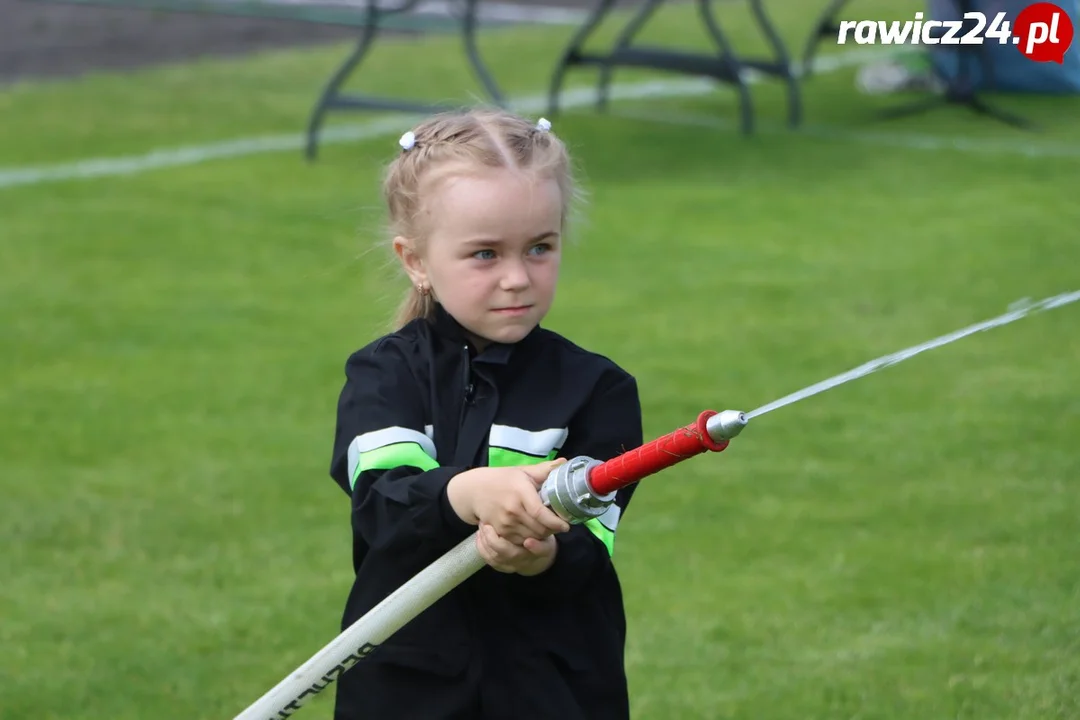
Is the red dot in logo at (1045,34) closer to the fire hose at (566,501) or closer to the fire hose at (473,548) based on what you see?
the fire hose at (566,501)

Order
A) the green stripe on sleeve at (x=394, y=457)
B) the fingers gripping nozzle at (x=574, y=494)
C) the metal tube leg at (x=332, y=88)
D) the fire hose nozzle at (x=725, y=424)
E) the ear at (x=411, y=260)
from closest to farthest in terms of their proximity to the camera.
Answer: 1. the fire hose nozzle at (x=725, y=424)
2. the fingers gripping nozzle at (x=574, y=494)
3. the green stripe on sleeve at (x=394, y=457)
4. the ear at (x=411, y=260)
5. the metal tube leg at (x=332, y=88)

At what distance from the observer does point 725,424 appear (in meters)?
1.70

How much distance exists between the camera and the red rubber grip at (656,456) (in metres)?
1.72

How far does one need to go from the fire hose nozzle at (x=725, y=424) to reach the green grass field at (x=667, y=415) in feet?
3.12

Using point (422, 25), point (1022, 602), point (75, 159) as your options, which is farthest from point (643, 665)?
point (422, 25)

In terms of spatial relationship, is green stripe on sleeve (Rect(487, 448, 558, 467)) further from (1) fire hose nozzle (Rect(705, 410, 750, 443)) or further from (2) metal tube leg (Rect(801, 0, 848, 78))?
(2) metal tube leg (Rect(801, 0, 848, 78))

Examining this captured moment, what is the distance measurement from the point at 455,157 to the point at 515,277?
0.18 metres

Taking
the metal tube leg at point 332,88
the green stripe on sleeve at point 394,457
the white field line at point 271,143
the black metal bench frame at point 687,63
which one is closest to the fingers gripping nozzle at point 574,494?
the green stripe on sleeve at point 394,457

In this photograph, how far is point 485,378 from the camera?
216 centimetres

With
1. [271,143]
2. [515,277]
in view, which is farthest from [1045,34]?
[515,277]

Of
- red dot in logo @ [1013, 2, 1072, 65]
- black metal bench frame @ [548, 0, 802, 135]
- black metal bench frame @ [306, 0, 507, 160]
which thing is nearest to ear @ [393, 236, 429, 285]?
black metal bench frame @ [306, 0, 507, 160]

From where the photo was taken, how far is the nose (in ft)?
6.96

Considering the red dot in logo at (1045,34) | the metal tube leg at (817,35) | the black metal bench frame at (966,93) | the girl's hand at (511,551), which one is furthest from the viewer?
the metal tube leg at (817,35)

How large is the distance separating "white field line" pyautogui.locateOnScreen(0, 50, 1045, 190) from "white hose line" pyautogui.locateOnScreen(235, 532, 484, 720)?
5.85m
